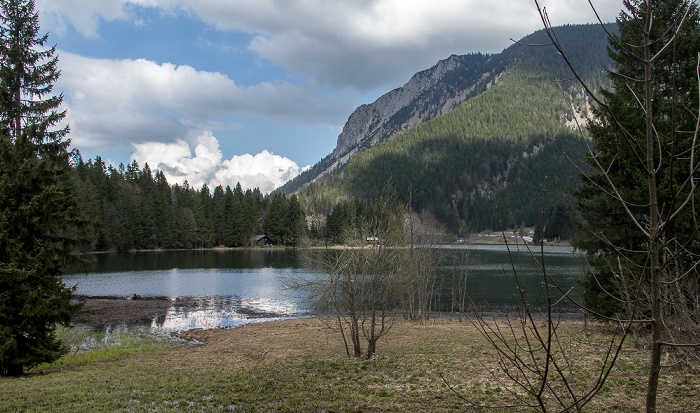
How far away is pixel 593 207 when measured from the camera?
15133 mm

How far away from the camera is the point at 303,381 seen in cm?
977

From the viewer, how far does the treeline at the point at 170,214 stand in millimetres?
73188

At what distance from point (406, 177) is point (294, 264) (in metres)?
107

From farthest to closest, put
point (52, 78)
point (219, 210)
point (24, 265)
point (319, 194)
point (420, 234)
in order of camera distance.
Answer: point (319, 194) → point (219, 210) → point (420, 234) → point (52, 78) → point (24, 265)

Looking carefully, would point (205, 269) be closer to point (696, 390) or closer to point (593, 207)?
point (593, 207)

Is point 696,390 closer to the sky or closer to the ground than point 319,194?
closer to the ground

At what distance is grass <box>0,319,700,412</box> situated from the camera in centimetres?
784

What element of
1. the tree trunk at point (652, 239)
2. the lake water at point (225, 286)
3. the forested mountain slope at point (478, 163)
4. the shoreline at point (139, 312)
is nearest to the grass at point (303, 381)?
the tree trunk at point (652, 239)

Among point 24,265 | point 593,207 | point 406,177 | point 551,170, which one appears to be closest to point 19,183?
point 24,265

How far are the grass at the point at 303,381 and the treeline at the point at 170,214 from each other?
5566 cm

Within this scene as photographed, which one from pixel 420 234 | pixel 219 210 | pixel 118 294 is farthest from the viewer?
pixel 219 210

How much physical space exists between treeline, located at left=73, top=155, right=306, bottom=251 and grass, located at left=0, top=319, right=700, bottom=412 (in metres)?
55.7

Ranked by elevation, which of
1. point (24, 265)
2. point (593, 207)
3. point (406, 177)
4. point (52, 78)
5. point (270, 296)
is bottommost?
point (270, 296)

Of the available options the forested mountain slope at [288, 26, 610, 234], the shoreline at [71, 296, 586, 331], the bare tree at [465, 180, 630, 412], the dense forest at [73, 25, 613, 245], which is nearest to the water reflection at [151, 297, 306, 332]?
the shoreline at [71, 296, 586, 331]
